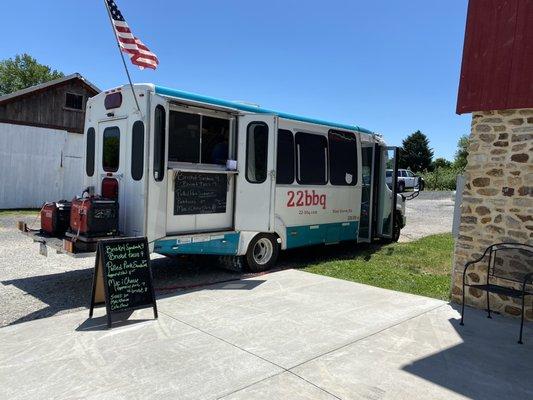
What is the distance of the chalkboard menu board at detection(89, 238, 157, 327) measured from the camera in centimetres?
512

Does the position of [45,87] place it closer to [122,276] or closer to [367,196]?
[367,196]

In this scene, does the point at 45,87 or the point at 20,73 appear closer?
the point at 45,87

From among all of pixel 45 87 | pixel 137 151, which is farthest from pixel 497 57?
pixel 45 87

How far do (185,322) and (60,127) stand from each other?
1727cm

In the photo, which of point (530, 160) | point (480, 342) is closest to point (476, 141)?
point (530, 160)

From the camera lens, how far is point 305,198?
29.3 ft

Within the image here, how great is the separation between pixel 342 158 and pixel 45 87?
1542 centimetres

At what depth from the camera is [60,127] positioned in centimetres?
1975

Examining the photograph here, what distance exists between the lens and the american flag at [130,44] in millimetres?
6383

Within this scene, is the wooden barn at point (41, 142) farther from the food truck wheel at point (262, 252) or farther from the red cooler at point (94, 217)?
the food truck wheel at point (262, 252)

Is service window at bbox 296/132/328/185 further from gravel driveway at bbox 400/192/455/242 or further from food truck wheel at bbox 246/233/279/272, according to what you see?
gravel driveway at bbox 400/192/455/242

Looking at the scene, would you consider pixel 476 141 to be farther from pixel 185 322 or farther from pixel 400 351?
pixel 185 322

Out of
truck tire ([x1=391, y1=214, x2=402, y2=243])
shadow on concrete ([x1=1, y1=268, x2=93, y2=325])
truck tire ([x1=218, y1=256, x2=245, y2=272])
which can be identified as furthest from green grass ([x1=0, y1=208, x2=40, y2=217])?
truck tire ([x1=391, y1=214, x2=402, y2=243])

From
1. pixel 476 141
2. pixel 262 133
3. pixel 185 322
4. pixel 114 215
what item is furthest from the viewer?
pixel 262 133
